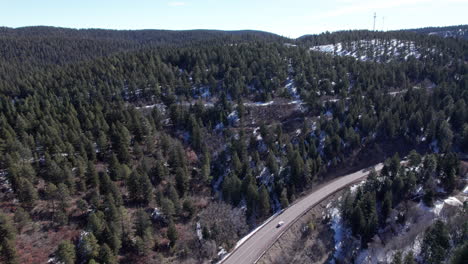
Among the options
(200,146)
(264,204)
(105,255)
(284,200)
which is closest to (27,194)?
(105,255)

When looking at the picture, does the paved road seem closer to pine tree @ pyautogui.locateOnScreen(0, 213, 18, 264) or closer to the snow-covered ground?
pine tree @ pyautogui.locateOnScreen(0, 213, 18, 264)

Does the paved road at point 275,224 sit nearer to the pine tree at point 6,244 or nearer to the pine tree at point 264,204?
the pine tree at point 264,204

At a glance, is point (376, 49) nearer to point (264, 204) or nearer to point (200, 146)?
point (200, 146)

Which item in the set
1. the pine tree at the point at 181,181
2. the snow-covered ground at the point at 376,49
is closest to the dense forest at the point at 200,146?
the pine tree at the point at 181,181

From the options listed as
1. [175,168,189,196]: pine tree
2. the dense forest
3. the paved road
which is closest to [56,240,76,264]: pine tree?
the dense forest

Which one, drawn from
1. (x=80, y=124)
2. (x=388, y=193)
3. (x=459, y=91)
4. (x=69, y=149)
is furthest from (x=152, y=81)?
(x=459, y=91)

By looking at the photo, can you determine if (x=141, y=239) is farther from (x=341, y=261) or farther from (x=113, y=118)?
(x=113, y=118)
